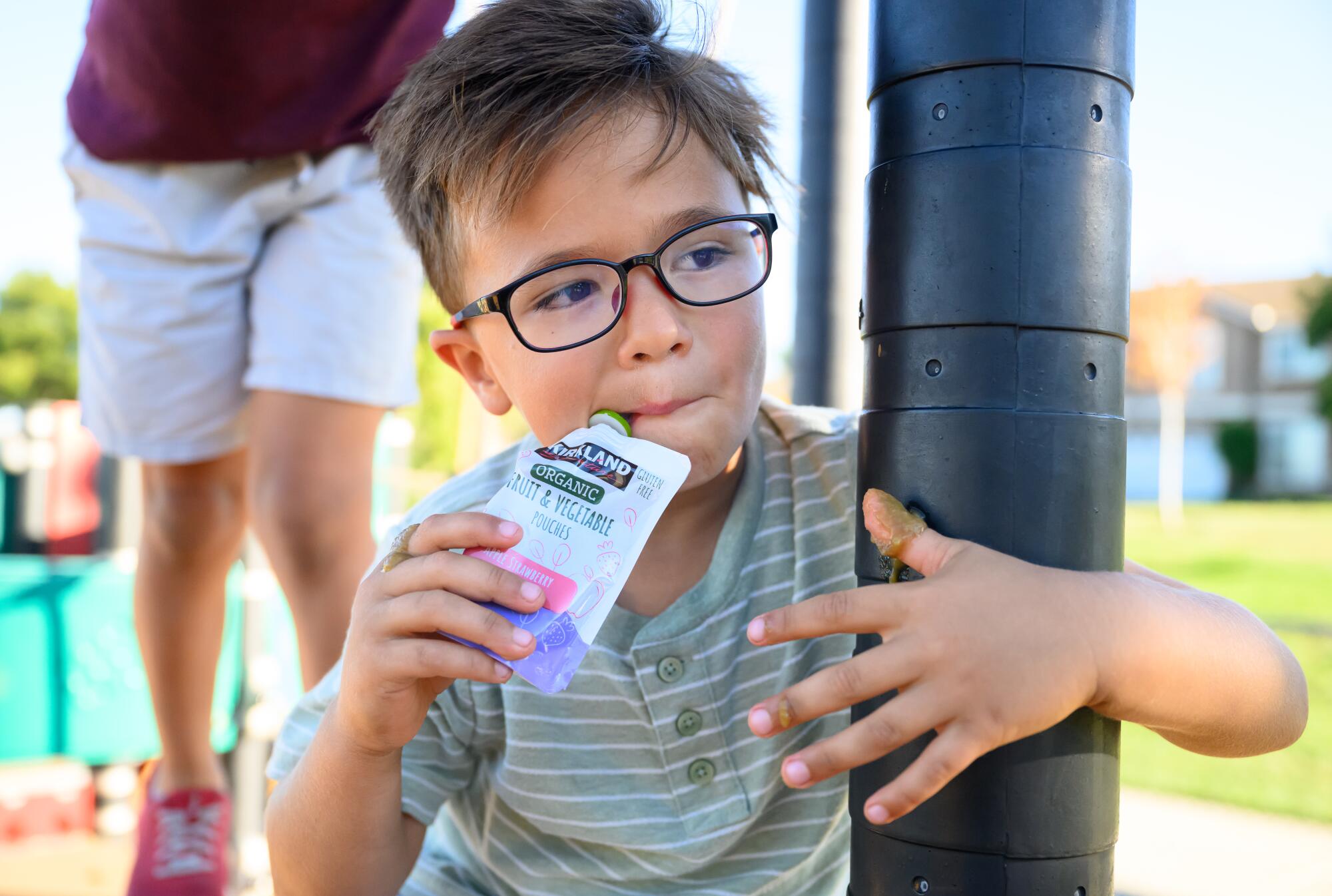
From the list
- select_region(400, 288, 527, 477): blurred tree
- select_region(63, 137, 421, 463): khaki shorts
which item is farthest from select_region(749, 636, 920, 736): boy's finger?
select_region(400, 288, 527, 477): blurred tree

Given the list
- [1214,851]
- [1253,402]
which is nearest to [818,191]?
[1214,851]

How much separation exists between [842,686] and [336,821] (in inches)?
27.5

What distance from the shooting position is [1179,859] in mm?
2654

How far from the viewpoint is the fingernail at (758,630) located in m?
0.83

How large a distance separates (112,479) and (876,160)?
3293 mm

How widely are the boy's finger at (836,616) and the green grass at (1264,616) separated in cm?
199

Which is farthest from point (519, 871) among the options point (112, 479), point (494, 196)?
point (112, 479)

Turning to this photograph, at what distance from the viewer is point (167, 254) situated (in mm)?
2031

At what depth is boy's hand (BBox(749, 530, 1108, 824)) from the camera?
0.78m

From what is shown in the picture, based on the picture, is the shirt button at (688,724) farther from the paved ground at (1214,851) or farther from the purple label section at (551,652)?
the paved ground at (1214,851)

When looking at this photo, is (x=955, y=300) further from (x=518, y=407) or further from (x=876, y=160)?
(x=518, y=407)

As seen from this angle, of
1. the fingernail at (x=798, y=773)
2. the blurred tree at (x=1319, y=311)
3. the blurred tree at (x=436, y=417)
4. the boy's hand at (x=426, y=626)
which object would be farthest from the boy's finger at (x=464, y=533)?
the blurred tree at (x=1319, y=311)

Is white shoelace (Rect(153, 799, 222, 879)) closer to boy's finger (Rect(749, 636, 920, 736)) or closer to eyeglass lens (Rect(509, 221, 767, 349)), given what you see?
eyeglass lens (Rect(509, 221, 767, 349))

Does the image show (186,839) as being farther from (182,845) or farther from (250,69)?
(250,69)
